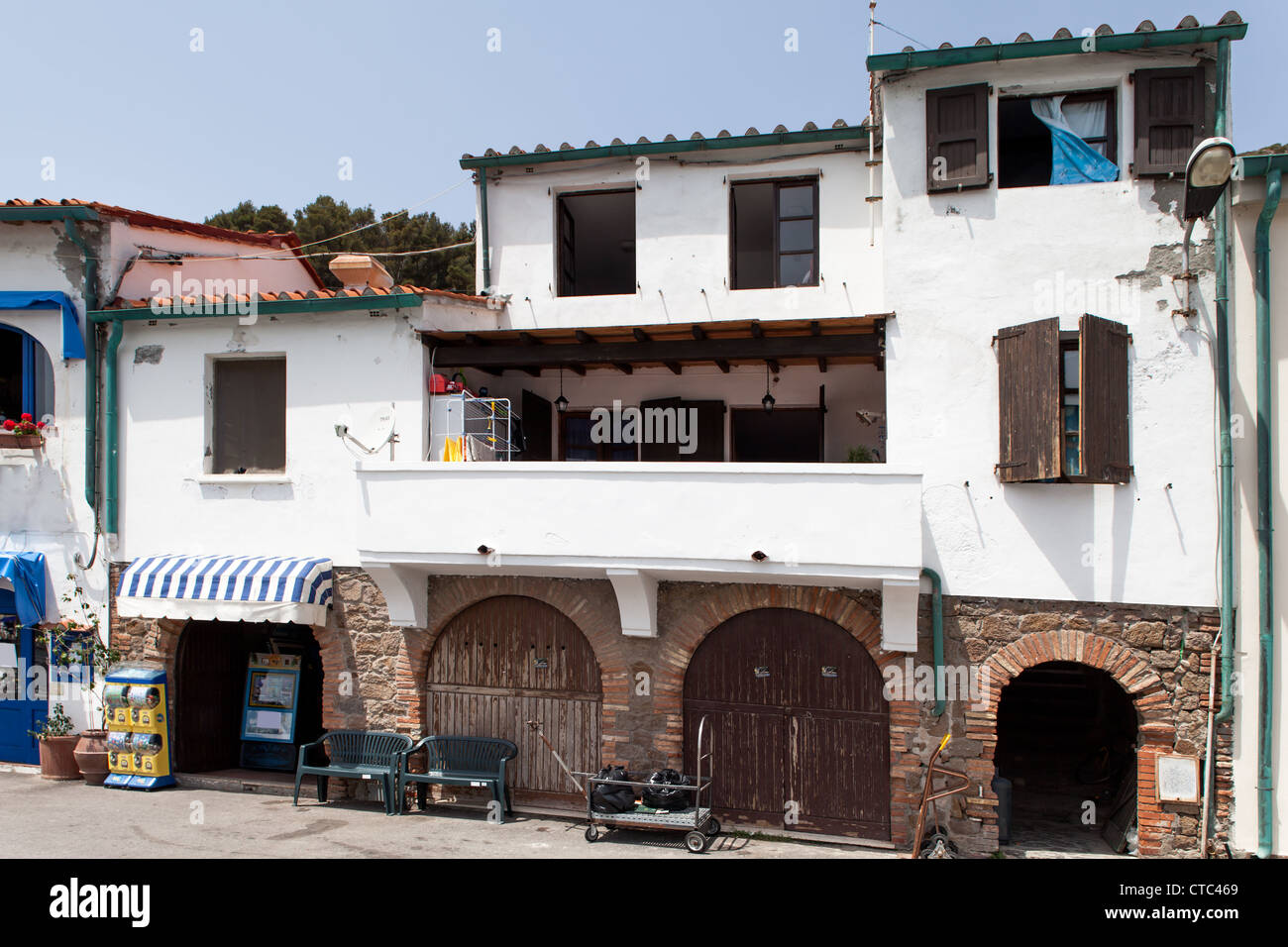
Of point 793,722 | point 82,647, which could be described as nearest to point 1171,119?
point 793,722

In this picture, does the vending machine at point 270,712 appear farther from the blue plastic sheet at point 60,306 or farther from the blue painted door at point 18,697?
the blue plastic sheet at point 60,306

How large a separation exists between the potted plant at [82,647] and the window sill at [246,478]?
2.38 m

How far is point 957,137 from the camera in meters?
9.85

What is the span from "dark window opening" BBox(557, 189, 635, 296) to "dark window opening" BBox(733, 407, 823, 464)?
2.79m

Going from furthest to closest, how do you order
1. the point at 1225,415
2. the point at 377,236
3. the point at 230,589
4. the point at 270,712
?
the point at 377,236, the point at 270,712, the point at 230,589, the point at 1225,415

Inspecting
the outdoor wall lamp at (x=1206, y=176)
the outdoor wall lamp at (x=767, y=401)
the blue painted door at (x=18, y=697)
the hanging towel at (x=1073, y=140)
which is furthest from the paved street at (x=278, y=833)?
the hanging towel at (x=1073, y=140)

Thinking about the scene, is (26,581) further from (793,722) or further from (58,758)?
(793,722)

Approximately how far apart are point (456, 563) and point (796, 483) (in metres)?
4.06

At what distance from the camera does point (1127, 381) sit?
9.27 m

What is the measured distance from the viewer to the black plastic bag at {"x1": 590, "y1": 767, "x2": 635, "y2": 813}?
9.80 meters

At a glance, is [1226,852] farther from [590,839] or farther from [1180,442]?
[590,839]

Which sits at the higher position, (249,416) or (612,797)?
(249,416)

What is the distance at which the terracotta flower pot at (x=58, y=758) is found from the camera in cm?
1178

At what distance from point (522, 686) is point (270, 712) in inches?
179
